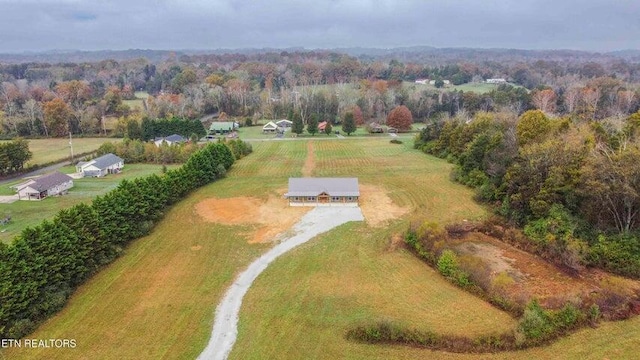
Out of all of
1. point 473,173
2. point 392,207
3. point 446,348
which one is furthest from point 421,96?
point 446,348

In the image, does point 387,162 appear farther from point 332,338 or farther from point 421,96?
point 421,96

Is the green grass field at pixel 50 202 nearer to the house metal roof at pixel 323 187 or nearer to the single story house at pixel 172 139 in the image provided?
the single story house at pixel 172 139

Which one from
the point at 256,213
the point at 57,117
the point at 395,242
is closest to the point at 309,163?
the point at 256,213

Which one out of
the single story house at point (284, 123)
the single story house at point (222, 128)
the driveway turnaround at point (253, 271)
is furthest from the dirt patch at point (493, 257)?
the single story house at point (284, 123)

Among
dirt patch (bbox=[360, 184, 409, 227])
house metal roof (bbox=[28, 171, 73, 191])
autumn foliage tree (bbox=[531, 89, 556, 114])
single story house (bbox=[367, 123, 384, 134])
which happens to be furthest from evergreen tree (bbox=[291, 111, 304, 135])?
autumn foliage tree (bbox=[531, 89, 556, 114])

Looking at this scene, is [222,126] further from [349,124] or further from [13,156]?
[13,156]

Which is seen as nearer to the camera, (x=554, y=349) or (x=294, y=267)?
(x=554, y=349)

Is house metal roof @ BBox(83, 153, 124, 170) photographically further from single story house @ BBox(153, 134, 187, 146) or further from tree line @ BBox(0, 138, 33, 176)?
single story house @ BBox(153, 134, 187, 146)
